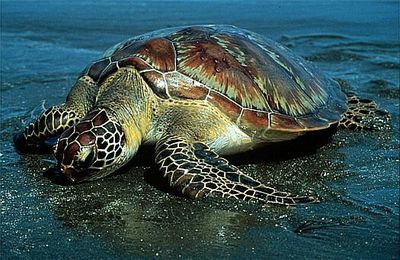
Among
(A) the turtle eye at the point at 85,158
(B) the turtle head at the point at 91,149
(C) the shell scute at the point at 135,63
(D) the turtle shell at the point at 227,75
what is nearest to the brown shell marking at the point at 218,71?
Result: (D) the turtle shell at the point at 227,75

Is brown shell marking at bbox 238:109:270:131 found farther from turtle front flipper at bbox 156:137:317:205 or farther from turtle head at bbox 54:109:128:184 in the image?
turtle head at bbox 54:109:128:184

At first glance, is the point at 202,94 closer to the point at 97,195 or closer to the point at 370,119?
the point at 97,195

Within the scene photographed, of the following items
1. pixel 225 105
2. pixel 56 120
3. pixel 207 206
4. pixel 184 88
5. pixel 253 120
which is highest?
pixel 184 88

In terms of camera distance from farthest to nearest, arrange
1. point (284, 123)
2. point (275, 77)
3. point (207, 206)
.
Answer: point (275, 77) < point (284, 123) < point (207, 206)

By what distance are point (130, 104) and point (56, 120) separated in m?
0.74

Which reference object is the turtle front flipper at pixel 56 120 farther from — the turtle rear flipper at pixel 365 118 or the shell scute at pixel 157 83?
the turtle rear flipper at pixel 365 118

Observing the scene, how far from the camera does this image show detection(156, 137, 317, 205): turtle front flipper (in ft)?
11.7

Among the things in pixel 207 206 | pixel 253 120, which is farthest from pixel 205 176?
pixel 253 120

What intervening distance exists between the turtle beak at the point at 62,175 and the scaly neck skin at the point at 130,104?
415 millimetres

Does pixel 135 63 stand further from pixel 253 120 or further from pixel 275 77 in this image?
pixel 275 77

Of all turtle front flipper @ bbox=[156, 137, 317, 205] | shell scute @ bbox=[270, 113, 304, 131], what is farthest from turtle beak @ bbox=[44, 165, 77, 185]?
shell scute @ bbox=[270, 113, 304, 131]

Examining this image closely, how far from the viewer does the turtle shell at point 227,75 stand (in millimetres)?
4293

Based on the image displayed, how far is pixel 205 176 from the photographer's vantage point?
3.72 m

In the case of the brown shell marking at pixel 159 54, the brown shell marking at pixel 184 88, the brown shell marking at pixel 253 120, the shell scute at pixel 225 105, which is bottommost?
the brown shell marking at pixel 253 120
